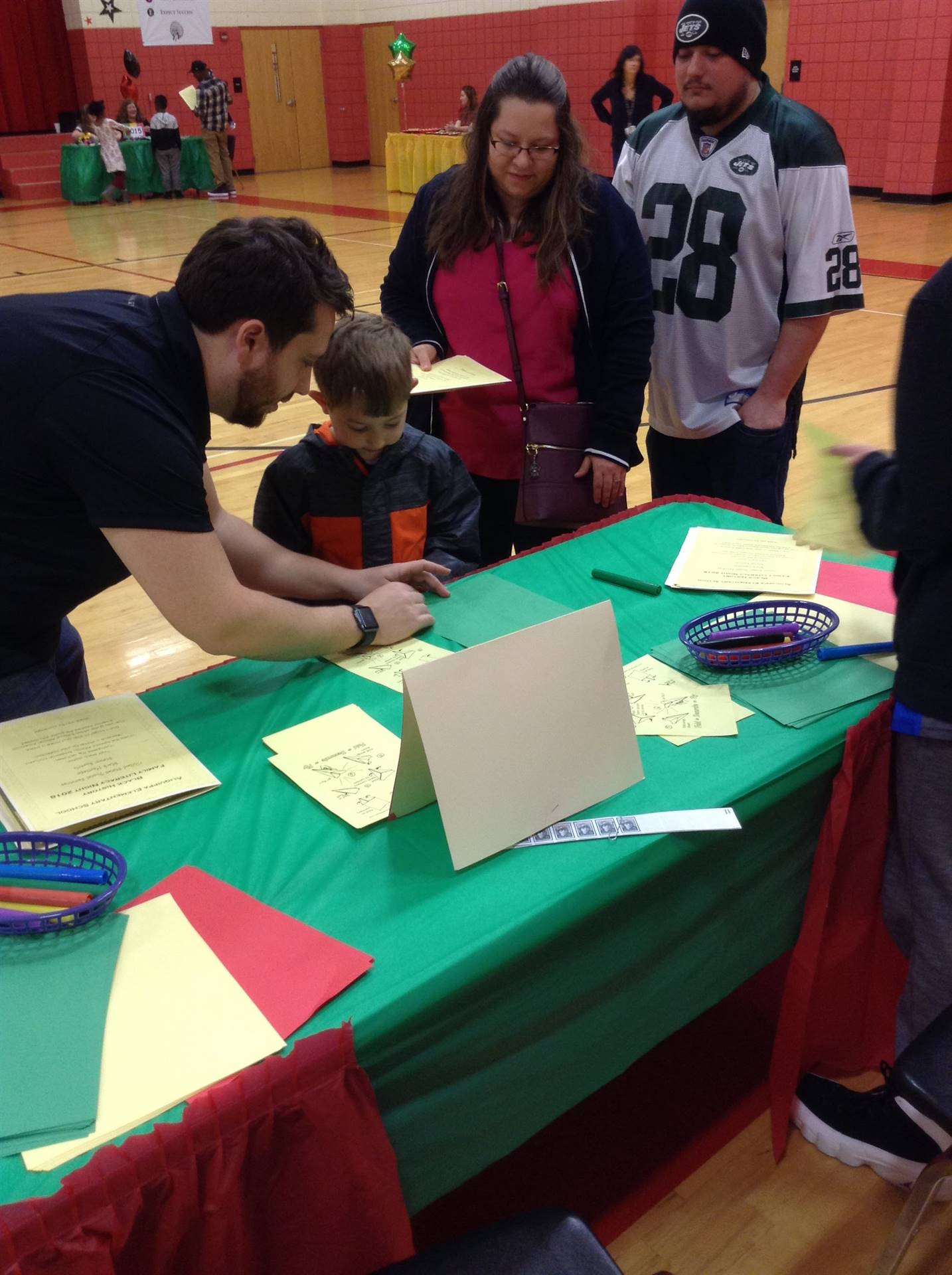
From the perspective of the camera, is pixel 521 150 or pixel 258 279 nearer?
pixel 258 279

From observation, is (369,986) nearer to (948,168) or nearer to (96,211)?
(948,168)

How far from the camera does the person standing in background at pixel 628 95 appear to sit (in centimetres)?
925

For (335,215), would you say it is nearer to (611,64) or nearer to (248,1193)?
(611,64)

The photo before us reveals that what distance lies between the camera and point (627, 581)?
174cm

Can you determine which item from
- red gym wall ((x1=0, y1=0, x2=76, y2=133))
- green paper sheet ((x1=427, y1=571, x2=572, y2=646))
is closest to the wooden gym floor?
green paper sheet ((x1=427, y1=571, x2=572, y2=646))

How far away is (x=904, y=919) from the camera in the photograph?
1466 millimetres

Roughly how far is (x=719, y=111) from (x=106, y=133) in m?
12.9

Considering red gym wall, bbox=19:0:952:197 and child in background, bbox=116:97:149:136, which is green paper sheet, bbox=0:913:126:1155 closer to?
red gym wall, bbox=19:0:952:197

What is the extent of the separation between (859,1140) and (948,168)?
11.0 m

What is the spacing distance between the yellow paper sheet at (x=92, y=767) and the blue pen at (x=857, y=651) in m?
0.90

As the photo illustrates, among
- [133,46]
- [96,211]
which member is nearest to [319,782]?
[96,211]

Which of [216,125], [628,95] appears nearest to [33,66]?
[216,125]

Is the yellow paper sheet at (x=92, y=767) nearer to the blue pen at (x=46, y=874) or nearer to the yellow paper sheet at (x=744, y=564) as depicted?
the blue pen at (x=46, y=874)

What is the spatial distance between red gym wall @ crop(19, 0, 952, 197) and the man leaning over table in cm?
1054
